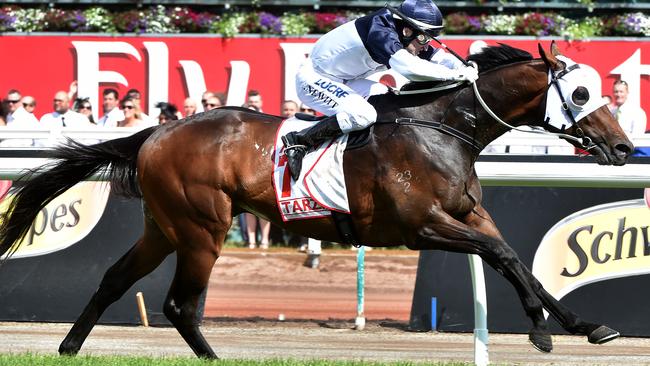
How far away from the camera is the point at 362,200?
6648mm

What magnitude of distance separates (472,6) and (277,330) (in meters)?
7.02

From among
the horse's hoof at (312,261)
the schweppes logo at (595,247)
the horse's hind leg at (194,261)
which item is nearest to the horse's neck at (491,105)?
the horse's hind leg at (194,261)

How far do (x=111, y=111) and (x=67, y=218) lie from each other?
334cm

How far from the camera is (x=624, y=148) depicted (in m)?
6.41

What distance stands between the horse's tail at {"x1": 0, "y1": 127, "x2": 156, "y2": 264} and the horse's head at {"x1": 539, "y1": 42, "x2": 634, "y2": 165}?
256cm

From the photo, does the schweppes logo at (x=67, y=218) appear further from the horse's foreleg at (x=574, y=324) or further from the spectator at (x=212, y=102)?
the horse's foreleg at (x=574, y=324)

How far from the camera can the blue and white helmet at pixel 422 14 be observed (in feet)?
21.6

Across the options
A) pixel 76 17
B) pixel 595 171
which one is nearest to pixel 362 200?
pixel 595 171

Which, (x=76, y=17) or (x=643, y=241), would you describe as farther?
(x=76, y=17)

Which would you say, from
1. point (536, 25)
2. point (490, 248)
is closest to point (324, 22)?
point (536, 25)

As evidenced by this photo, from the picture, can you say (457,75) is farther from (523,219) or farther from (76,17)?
(76,17)

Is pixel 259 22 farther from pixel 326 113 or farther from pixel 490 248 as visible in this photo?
pixel 490 248

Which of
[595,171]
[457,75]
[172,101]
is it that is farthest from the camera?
[172,101]

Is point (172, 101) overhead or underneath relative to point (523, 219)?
underneath
